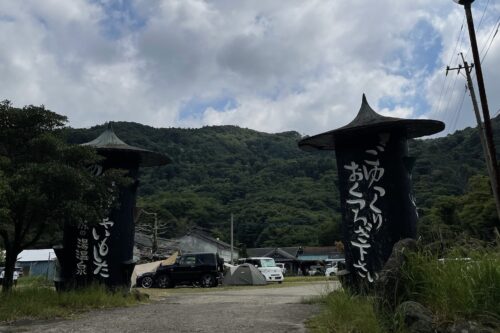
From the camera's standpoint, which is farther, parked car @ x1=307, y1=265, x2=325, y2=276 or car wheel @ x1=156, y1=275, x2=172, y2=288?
parked car @ x1=307, y1=265, x2=325, y2=276

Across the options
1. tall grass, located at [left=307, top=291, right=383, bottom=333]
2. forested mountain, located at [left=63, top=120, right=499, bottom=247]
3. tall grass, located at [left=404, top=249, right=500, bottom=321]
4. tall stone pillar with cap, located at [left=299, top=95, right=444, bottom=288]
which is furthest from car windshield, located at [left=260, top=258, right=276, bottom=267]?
tall grass, located at [left=404, top=249, right=500, bottom=321]

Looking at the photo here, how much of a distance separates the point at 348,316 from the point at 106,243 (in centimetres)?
813

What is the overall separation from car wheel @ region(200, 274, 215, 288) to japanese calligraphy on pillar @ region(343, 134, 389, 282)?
1425 cm

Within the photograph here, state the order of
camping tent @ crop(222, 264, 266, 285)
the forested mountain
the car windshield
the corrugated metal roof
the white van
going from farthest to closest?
the forested mountain, the corrugated metal roof, the car windshield, the white van, camping tent @ crop(222, 264, 266, 285)

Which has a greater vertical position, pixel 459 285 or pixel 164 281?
pixel 164 281

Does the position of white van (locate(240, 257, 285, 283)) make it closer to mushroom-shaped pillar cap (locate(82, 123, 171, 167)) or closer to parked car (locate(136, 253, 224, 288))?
parked car (locate(136, 253, 224, 288))

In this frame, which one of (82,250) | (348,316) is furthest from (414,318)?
(82,250)

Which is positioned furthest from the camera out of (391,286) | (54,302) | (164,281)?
(164,281)

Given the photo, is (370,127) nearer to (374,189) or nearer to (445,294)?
(374,189)

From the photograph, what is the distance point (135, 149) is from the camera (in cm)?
1302

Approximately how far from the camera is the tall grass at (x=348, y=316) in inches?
219

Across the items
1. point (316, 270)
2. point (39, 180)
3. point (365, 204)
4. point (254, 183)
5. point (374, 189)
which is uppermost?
point (254, 183)

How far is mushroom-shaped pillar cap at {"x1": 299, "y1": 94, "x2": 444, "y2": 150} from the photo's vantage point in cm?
962

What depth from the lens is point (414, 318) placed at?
511 cm
